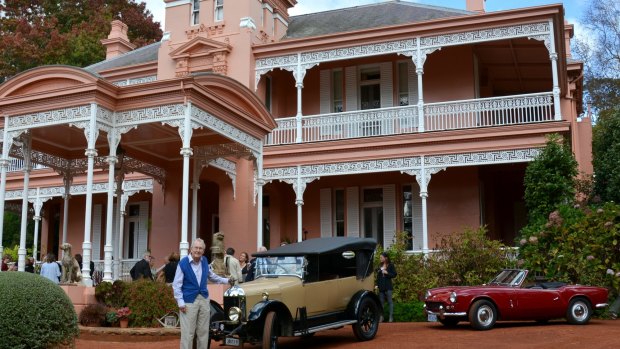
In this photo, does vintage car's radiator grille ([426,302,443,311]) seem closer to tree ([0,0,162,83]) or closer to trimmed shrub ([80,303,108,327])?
trimmed shrub ([80,303,108,327])

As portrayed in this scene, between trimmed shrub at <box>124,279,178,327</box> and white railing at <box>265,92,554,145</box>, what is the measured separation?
9578 millimetres

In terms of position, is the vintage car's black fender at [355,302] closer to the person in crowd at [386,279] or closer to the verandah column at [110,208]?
the person in crowd at [386,279]

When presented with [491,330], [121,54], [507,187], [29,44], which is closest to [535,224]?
[491,330]

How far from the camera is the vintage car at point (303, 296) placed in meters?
10.2

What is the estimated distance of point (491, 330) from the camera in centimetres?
1285

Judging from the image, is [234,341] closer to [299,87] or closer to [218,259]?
[218,259]

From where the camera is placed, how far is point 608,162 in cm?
1944

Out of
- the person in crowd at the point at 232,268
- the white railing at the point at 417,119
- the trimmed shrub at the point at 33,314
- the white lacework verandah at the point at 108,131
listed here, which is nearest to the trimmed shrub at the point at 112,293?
the white lacework verandah at the point at 108,131

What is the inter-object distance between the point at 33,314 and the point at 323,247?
15.3ft

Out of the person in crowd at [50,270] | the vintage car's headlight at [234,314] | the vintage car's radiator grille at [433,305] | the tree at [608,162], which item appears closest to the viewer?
the vintage car's headlight at [234,314]

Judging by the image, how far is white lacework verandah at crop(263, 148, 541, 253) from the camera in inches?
789

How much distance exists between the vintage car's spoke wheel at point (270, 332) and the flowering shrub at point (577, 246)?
8801 millimetres

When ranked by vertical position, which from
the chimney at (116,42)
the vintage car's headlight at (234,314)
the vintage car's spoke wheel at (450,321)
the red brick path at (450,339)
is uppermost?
the chimney at (116,42)

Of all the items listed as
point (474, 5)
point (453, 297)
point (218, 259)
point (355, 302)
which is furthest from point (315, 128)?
point (355, 302)
